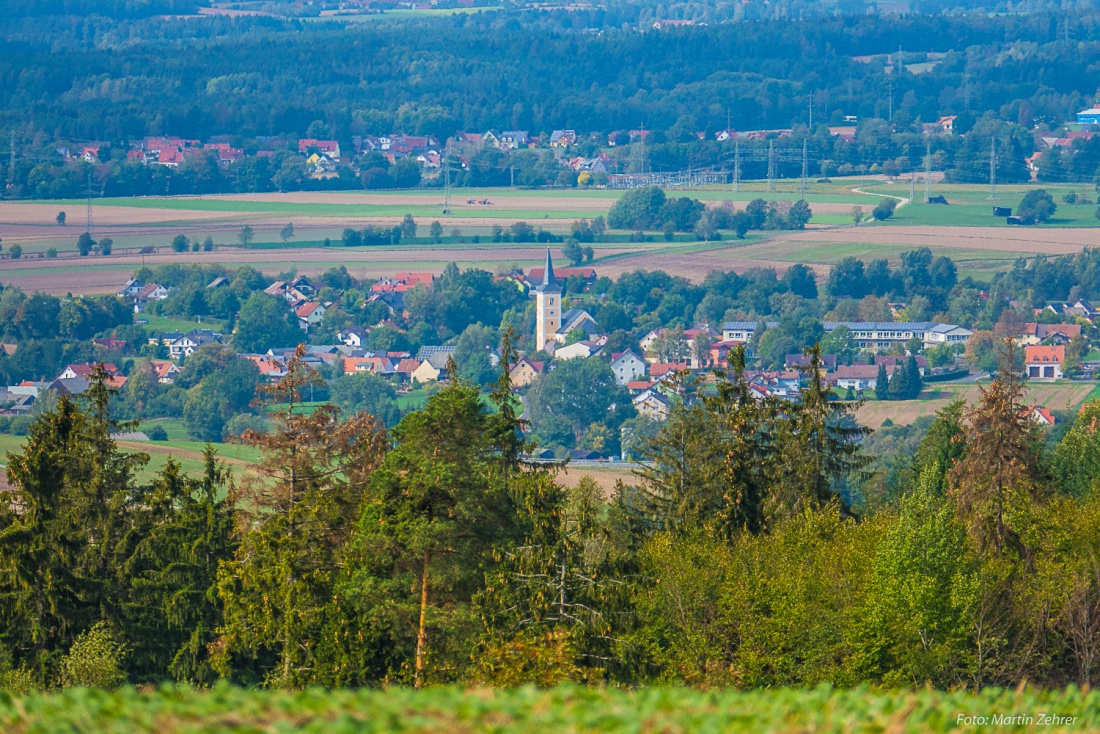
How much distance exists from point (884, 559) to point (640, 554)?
3.74 meters

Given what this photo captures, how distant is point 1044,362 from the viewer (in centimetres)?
10494

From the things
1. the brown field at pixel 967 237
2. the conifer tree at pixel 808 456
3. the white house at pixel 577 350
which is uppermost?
the brown field at pixel 967 237

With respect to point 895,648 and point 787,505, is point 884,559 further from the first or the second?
point 787,505

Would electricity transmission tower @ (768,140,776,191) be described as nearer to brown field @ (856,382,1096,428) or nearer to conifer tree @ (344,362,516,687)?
brown field @ (856,382,1096,428)

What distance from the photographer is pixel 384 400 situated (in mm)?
102125

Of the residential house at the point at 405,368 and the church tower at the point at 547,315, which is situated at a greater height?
the church tower at the point at 547,315

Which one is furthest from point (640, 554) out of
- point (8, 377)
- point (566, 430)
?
point (8, 377)

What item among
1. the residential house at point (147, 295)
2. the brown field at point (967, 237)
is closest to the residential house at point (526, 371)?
the residential house at point (147, 295)

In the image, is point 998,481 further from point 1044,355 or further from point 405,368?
point 405,368

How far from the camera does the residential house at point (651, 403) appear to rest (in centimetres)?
9919

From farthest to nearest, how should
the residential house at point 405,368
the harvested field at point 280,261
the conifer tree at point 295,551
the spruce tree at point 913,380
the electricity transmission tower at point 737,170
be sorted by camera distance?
the electricity transmission tower at point 737,170 → the harvested field at point 280,261 → the residential house at point 405,368 → the spruce tree at point 913,380 → the conifer tree at point 295,551

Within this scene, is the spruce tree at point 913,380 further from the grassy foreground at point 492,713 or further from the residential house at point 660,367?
the grassy foreground at point 492,713

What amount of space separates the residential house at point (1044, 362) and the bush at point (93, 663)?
281ft

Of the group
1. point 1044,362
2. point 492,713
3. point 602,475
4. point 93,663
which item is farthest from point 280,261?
point 492,713
